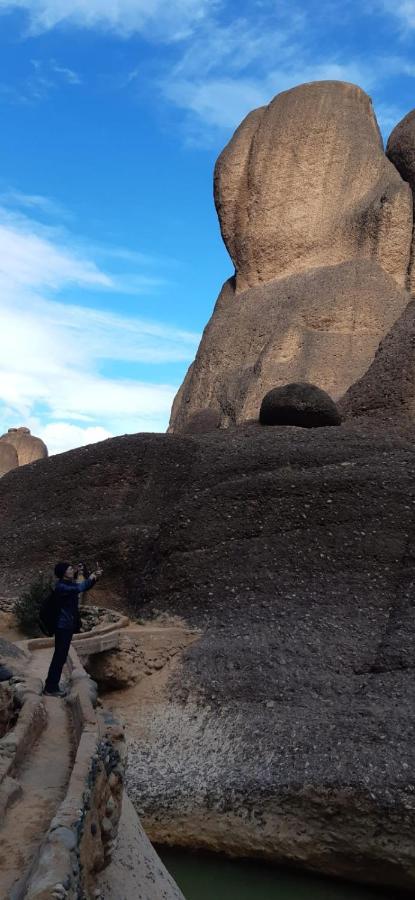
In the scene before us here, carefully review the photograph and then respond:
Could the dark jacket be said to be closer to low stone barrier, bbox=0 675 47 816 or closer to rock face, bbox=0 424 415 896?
low stone barrier, bbox=0 675 47 816

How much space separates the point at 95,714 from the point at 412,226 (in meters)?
32.8

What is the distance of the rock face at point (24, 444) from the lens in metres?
54.9

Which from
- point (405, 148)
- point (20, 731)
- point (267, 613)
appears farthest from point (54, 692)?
point (405, 148)

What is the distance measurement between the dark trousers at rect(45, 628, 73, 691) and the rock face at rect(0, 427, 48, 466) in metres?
45.1

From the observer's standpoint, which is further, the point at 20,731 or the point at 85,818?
the point at 20,731

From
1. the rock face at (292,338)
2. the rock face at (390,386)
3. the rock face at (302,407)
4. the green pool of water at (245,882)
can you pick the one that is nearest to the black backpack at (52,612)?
the green pool of water at (245,882)

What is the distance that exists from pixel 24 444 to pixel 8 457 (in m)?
3.20

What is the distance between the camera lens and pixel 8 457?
52156 mm

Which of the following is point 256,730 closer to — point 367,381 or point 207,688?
point 207,688

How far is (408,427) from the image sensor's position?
19.7 metres

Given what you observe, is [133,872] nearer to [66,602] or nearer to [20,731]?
[20,731]

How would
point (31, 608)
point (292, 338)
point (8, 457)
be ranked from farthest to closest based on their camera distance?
point (8, 457)
point (292, 338)
point (31, 608)

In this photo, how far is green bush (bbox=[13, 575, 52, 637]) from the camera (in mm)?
16516

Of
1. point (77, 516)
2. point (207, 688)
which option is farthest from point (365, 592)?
point (77, 516)
